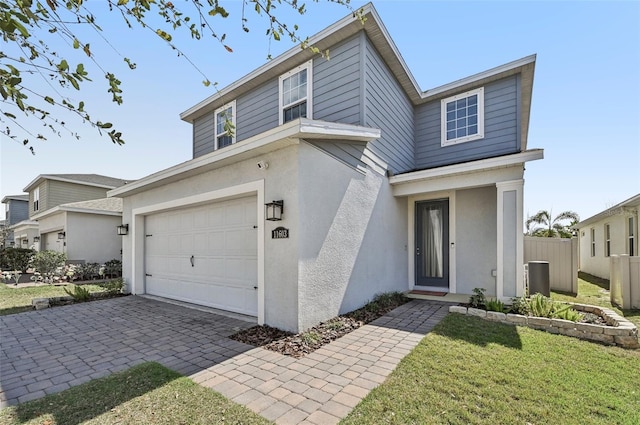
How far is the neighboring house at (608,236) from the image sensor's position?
10.3 metres

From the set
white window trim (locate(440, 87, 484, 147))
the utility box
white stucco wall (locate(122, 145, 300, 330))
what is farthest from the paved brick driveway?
white window trim (locate(440, 87, 484, 147))

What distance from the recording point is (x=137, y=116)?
4297mm

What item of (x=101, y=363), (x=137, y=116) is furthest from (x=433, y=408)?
(x=137, y=116)

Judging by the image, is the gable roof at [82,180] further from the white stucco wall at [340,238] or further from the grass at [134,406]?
the grass at [134,406]

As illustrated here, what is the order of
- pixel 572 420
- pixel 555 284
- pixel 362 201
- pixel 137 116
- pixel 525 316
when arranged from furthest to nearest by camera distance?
pixel 555 284, pixel 362 201, pixel 525 316, pixel 137 116, pixel 572 420

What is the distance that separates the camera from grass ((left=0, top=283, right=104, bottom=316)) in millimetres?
7287

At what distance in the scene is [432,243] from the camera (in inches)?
330

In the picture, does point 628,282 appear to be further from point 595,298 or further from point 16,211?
point 16,211

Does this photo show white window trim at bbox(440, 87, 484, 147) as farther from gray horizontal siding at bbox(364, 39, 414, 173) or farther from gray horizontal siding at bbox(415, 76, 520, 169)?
gray horizontal siding at bbox(364, 39, 414, 173)

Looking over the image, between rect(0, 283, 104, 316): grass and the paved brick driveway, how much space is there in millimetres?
986

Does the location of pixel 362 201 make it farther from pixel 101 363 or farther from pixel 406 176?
pixel 101 363

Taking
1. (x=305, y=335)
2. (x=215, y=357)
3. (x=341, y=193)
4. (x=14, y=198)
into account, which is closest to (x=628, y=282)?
(x=341, y=193)

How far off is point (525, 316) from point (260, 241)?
15.7 ft

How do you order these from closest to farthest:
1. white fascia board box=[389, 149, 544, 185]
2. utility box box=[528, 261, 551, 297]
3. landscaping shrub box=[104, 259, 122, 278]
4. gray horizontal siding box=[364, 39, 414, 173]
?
white fascia board box=[389, 149, 544, 185] < gray horizontal siding box=[364, 39, 414, 173] < utility box box=[528, 261, 551, 297] < landscaping shrub box=[104, 259, 122, 278]
